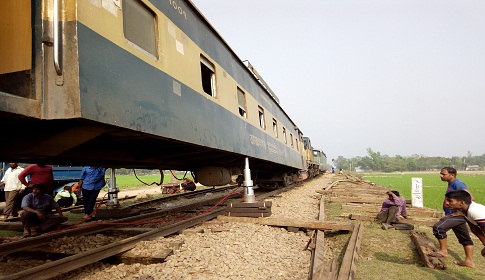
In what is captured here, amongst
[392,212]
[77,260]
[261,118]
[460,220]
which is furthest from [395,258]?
[261,118]

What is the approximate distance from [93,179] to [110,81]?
5.58 metres

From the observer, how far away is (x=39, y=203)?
5.88 metres

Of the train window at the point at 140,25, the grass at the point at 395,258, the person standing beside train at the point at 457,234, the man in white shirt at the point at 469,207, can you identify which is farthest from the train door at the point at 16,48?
the person standing beside train at the point at 457,234

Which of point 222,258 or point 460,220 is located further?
point 460,220

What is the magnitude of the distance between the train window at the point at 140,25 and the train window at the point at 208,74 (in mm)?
1376

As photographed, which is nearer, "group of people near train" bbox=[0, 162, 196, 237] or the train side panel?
the train side panel

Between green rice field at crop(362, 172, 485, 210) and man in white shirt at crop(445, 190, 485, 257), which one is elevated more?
man in white shirt at crop(445, 190, 485, 257)

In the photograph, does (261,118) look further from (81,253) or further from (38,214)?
(81,253)

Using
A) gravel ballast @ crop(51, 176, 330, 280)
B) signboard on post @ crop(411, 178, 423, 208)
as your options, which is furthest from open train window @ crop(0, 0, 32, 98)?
signboard on post @ crop(411, 178, 423, 208)

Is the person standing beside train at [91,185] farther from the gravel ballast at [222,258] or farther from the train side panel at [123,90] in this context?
the gravel ballast at [222,258]

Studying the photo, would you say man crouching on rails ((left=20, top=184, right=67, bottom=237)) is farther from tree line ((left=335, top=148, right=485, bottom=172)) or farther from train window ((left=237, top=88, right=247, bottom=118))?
tree line ((left=335, top=148, right=485, bottom=172))

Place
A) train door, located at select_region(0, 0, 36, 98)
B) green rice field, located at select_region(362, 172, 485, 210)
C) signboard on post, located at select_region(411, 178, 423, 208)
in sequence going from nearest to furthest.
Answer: train door, located at select_region(0, 0, 36, 98) < signboard on post, located at select_region(411, 178, 423, 208) < green rice field, located at select_region(362, 172, 485, 210)

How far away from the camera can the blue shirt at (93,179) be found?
7.50 m

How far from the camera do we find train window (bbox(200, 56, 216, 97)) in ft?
17.3
